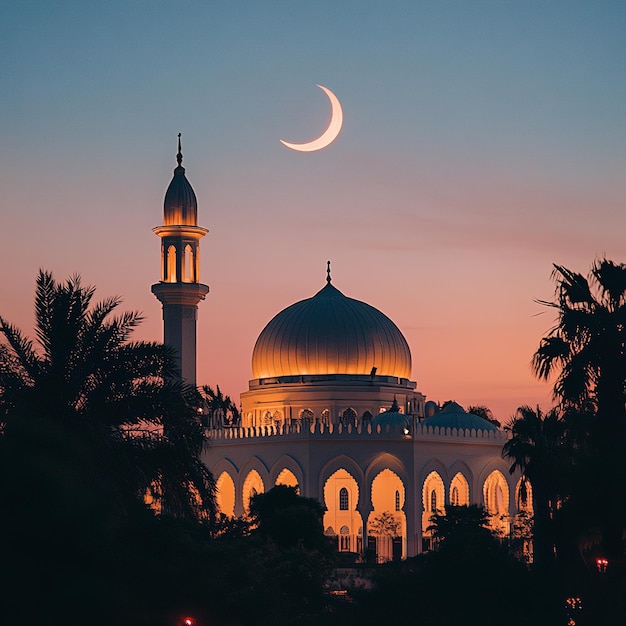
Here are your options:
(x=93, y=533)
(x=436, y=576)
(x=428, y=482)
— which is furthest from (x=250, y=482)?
(x=93, y=533)

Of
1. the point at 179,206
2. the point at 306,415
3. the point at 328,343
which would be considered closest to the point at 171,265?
the point at 179,206

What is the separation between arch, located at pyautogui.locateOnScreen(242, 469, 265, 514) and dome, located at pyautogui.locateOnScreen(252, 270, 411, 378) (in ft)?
22.8

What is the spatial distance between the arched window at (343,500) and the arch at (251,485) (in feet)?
11.9

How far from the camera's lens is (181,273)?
2537 inches

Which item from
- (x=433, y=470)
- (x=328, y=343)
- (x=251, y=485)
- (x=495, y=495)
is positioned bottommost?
(x=495, y=495)

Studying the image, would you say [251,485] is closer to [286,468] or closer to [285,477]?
[285,477]

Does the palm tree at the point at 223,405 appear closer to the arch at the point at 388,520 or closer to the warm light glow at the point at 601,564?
the arch at the point at 388,520

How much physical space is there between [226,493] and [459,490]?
10132mm

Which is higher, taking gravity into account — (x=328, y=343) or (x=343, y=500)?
(x=328, y=343)

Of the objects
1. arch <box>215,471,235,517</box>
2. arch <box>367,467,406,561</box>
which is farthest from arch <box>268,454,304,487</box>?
arch <box>367,467,406,561</box>

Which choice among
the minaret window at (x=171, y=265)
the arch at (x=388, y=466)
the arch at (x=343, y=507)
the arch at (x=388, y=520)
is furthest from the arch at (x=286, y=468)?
the minaret window at (x=171, y=265)

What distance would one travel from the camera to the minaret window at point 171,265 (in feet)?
213

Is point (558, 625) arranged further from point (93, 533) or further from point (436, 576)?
point (93, 533)

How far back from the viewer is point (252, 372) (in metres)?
73.1
